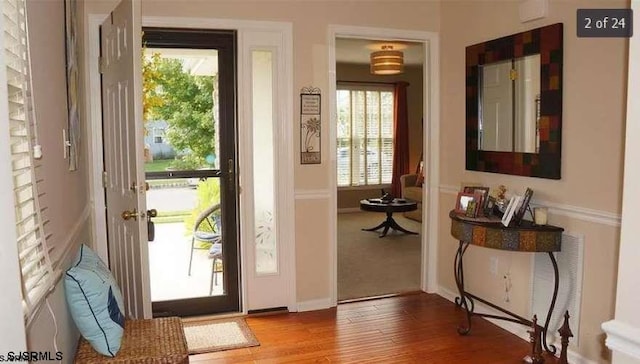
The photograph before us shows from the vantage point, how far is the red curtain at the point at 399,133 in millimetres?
9250

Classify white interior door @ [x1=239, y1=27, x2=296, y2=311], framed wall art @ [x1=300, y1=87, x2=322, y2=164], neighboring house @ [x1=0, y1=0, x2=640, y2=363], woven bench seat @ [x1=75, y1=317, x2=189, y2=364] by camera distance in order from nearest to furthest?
neighboring house @ [x1=0, y1=0, x2=640, y2=363] < woven bench seat @ [x1=75, y1=317, x2=189, y2=364] < white interior door @ [x1=239, y1=27, x2=296, y2=311] < framed wall art @ [x1=300, y1=87, x2=322, y2=164]

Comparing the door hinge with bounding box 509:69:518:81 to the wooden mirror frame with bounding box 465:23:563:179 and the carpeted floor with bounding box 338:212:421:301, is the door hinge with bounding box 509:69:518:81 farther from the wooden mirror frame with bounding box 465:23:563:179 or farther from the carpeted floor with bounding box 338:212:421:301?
the carpeted floor with bounding box 338:212:421:301

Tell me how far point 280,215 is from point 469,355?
5.49 feet

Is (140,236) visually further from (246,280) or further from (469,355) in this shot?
(469,355)

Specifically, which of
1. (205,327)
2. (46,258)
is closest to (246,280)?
(205,327)

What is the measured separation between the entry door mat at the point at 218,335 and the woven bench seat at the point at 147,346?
3.13 ft

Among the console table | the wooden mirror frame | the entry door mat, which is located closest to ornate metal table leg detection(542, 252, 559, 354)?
the console table

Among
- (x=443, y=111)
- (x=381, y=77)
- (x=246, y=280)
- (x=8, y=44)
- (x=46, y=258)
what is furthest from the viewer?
(x=381, y=77)

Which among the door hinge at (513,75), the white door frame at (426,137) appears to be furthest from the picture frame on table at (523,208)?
the white door frame at (426,137)

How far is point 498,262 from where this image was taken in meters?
3.75

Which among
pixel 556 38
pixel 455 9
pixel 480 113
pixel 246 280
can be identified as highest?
pixel 455 9

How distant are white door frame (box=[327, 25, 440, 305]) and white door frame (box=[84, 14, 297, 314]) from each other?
1.11 feet

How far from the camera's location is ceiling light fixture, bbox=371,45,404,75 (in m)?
6.33

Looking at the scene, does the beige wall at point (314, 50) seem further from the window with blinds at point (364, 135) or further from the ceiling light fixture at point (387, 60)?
the window with blinds at point (364, 135)
